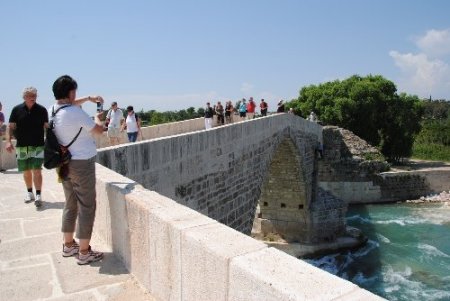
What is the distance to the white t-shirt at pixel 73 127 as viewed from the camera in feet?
9.51

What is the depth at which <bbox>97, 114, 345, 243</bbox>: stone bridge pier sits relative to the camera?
553cm

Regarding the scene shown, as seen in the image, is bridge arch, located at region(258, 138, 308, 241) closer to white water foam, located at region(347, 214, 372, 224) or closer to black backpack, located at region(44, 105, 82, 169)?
white water foam, located at region(347, 214, 372, 224)

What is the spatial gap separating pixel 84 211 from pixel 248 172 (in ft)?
23.1

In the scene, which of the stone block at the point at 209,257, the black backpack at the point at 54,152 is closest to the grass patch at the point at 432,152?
the black backpack at the point at 54,152

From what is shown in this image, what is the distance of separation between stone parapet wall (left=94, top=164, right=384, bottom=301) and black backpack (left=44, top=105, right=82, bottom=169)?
1.27 ft

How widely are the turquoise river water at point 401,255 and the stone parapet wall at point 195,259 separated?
12706 mm

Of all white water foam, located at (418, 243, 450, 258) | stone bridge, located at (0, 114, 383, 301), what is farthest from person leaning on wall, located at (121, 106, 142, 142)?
white water foam, located at (418, 243, 450, 258)

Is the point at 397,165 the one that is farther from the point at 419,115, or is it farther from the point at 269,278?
the point at 269,278

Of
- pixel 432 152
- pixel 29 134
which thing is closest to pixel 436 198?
pixel 432 152

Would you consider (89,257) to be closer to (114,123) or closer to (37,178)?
(37,178)

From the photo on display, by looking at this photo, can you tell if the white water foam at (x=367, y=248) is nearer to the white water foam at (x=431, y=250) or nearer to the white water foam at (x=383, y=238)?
the white water foam at (x=383, y=238)

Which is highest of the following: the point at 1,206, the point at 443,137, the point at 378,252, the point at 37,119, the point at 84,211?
the point at 37,119

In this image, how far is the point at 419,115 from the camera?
29.9 meters

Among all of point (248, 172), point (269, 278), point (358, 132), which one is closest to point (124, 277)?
point (269, 278)
